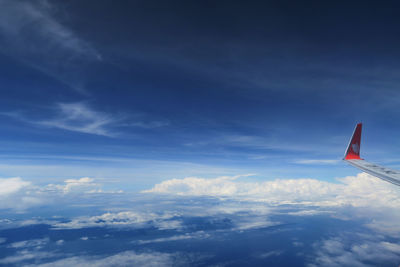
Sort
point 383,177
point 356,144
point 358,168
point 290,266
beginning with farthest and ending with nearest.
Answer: point 290,266, point 356,144, point 358,168, point 383,177

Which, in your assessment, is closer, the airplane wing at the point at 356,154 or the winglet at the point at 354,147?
the airplane wing at the point at 356,154

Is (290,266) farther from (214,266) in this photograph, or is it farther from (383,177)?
(383,177)

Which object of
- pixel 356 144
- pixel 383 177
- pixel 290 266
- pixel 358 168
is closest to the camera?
pixel 383 177

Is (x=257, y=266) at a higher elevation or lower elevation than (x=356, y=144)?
lower

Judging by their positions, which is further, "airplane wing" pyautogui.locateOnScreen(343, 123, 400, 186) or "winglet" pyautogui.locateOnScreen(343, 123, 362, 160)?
"winglet" pyautogui.locateOnScreen(343, 123, 362, 160)

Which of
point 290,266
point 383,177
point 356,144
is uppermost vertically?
point 356,144

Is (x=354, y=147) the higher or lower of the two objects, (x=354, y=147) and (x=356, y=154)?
the higher

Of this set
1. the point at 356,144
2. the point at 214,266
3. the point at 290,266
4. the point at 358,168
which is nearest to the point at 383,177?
the point at 358,168

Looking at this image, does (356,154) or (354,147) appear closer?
(354,147)
